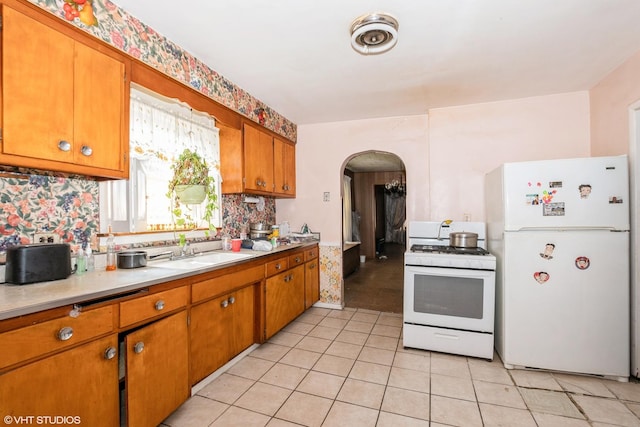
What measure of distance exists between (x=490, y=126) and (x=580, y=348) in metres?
2.15

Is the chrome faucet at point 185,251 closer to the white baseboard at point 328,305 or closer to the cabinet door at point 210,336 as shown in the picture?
the cabinet door at point 210,336

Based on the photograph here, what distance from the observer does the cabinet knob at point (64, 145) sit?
55.5 inches

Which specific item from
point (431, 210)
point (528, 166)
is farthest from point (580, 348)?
point (431, 210)

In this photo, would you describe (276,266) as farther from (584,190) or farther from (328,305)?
(584,190)

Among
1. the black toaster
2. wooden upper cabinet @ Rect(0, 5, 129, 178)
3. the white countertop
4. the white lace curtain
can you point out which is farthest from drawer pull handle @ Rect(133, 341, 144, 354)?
the white lace curtain

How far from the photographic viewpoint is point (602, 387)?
2.03 meters

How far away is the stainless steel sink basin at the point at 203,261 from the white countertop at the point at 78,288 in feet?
0.52

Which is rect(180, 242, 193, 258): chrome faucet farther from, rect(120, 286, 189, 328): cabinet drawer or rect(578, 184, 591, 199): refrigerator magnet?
rect(578, 184, 591, 199): refrigerator magnet

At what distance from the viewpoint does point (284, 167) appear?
12.0ft

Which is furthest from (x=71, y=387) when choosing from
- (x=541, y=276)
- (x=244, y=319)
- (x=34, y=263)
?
(x=541, y=276)

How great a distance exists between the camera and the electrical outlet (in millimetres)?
1529

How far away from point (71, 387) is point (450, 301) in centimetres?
249

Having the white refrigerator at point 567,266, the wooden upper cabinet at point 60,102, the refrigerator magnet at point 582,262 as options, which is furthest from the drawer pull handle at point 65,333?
the refrigerator magnet at point 582,262

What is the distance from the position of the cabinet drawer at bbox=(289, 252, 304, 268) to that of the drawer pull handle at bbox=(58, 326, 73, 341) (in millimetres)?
1986
